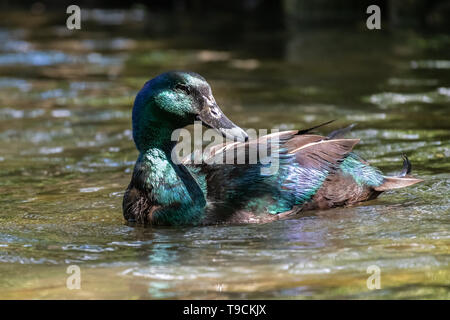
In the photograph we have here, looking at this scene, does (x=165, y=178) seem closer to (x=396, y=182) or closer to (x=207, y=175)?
(x=207, y=175)

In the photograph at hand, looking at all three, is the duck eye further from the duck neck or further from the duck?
the duck neck

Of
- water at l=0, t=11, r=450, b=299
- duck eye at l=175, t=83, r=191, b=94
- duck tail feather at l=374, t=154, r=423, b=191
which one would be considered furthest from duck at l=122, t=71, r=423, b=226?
duck tail feather at l=374, t=154, r=423, b=191

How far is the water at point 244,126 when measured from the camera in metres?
5.28

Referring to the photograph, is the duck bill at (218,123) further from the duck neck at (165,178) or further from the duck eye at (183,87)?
the duck neck at (165,178)

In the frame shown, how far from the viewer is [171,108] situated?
6371 mm

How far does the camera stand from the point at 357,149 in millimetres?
8703

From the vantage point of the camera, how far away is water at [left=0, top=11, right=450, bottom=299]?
5281 mm

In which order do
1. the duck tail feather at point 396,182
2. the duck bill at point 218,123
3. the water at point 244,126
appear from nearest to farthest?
1. the water at point 244,126
2. the duck bill at point 218,123
3. the duck tail feather at point 396,182

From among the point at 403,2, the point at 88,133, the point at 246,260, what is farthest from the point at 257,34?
the point at 246,260

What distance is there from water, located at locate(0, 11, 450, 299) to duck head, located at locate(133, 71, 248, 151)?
0.72 m

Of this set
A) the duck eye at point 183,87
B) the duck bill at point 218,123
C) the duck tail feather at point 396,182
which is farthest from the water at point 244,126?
the duck eye at point 183,87

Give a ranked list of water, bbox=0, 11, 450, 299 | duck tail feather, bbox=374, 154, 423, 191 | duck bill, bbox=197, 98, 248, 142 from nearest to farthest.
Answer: water, bbox=0, 11, 450, 299 → duck bill, bbox=197, 98, 248, 142 → duck tail feather, bbox=374, 154, 423, 191

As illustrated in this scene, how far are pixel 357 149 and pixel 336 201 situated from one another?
207 centimetres

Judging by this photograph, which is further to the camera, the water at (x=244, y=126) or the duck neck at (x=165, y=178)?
the duck neck at (x=165, y=178)
